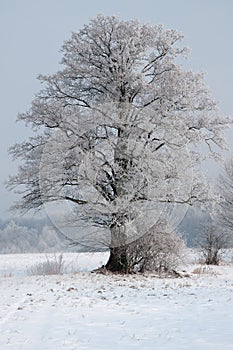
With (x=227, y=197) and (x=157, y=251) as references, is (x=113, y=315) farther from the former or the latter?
(x=227, y=197)

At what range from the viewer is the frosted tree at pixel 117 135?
57.7 ft

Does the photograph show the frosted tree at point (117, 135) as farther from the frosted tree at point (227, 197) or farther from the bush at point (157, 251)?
the frosted tree at point (227, 197)

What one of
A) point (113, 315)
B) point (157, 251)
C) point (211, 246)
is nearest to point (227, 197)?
point (211, 246)

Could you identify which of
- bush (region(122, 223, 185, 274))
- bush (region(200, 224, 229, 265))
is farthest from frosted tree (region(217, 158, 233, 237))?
bush (region(122, 223, 185, 274))

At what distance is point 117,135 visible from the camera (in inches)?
730

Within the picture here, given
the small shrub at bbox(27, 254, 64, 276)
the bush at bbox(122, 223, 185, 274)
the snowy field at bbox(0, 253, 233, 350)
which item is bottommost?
the snowy field at bbox(0, 253, 233, 350)

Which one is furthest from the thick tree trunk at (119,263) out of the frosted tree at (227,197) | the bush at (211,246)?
the frosted tree at (227,197)

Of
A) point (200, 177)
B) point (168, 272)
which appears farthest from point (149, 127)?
point (168, 272)

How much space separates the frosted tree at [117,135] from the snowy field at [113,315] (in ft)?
9.80

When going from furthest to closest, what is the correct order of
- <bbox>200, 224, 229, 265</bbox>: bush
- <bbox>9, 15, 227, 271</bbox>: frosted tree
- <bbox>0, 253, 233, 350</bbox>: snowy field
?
<bbox>200, 224, 229, 265</bbox>: bush, <bbox>9, 15, 227, 271</bbox>: frosted tree, <bbox>0, 253, 233, 350</bbox>: snowy field

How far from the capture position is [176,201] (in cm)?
1862

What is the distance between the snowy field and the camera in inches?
291

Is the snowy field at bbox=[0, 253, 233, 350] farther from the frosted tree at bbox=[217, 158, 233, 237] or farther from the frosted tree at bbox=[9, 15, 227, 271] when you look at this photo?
the frosted tree at bbox=[217, 158, 233, 237]

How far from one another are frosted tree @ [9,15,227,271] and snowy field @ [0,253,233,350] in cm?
299
